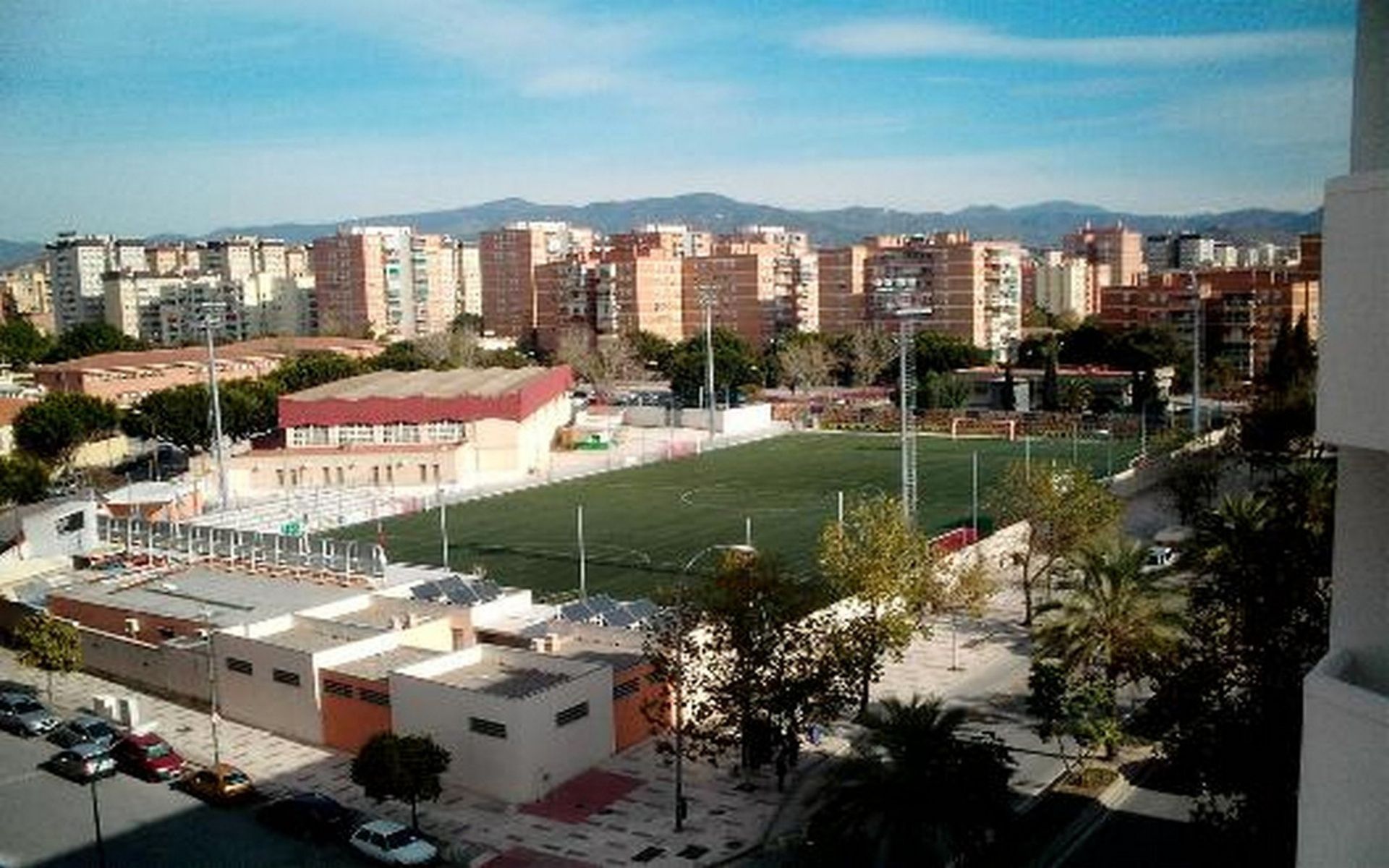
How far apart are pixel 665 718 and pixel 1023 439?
Answer: 102 ft

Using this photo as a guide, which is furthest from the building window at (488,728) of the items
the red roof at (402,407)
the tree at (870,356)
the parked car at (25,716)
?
Answer: the tree at (870,356)

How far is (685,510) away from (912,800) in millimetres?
22522

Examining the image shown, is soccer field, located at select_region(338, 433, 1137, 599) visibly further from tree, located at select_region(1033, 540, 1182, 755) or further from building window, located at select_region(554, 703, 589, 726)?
building window, located at select_region(554, 703, 589, 726)

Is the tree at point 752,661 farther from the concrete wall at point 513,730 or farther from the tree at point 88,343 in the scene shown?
the tree at point 88,343

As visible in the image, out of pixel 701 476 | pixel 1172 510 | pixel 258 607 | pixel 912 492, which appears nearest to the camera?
pixel 258 607

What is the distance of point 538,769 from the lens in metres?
14.6

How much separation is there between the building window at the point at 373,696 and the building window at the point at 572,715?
231 cm

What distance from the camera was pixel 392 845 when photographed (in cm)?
1298

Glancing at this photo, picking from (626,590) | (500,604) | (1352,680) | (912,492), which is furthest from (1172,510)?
(1352,680)

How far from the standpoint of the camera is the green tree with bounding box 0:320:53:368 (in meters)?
64.8

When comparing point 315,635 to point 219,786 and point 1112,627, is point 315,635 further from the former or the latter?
point 1112,627

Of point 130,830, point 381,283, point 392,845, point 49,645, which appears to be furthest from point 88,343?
point 392,845

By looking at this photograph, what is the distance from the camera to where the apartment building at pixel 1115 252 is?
103562mm

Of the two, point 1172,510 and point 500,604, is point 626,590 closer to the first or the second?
point 500,604
